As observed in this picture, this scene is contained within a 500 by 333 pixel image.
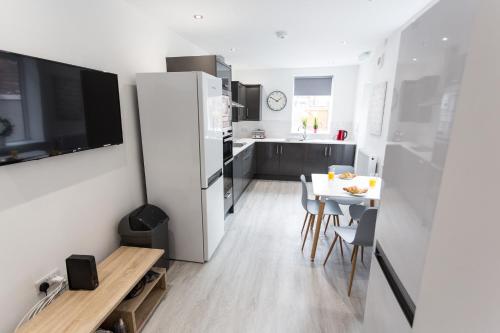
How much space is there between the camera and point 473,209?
25.9 inches

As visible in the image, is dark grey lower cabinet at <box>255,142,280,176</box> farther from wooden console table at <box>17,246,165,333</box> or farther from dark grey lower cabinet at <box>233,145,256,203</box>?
wooden console table at <box>17,246,165,333</box>

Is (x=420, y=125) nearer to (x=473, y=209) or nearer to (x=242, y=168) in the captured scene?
(x=473, y=209)

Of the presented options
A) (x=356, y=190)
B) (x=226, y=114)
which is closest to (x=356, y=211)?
(x=356, y=190)

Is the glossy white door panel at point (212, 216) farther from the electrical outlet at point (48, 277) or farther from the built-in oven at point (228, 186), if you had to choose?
the electrical outlet at point (48, 277)

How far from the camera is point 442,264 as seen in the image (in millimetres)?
743

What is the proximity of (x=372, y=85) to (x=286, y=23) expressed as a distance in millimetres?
2173

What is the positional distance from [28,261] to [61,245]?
0.23 meters

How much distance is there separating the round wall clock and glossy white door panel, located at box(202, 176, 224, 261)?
348 centimetres

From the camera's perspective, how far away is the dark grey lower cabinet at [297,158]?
5215mm

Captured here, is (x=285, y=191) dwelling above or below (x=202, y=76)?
below

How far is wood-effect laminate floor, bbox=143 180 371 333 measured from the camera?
1869 millimetres

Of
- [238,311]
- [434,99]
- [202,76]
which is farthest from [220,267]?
[434,99]

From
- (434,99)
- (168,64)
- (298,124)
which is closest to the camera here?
(434,99)

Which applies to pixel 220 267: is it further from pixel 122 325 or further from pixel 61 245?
pixel 61 245
